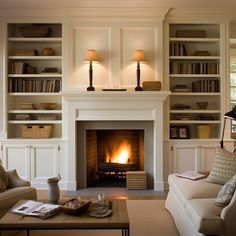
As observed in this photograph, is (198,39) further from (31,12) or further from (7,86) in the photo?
(7,86)

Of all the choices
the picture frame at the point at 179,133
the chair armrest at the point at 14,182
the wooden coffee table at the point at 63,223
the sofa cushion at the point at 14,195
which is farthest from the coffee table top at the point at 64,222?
the picture frame at the point at 179,133

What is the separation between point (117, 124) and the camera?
559 cm

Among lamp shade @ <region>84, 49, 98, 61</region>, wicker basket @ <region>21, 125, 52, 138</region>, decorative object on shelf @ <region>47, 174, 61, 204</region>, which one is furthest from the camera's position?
wicker basket @ <region>21, 125, 52, 138</region>

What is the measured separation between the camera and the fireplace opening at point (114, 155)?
231 inches

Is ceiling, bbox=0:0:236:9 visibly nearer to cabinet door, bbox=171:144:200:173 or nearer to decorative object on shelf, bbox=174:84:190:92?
decorative object on shelf, bbox=174:84:190:92

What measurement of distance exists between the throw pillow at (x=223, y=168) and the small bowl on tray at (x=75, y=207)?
4.89ft

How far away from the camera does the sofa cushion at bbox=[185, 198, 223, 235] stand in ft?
8.77

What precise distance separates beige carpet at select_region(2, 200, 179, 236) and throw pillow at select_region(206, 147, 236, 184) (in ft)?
2.34

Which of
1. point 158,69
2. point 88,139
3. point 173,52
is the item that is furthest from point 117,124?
point 173,52

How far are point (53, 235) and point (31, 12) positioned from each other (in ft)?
11.8

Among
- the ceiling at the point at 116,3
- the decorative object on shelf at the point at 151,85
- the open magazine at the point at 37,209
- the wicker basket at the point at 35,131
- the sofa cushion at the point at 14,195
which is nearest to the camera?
the open magazine at the point at 37,209

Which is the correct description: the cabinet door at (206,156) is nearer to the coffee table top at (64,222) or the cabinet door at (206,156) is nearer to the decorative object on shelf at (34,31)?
the coffee table top at (64,222)

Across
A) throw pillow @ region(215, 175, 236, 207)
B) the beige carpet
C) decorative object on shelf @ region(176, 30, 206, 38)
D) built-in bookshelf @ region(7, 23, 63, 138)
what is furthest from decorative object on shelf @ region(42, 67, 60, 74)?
throw pillow @ region(215, 175, 236, 207)

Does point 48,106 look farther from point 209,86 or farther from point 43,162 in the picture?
point 209,86
